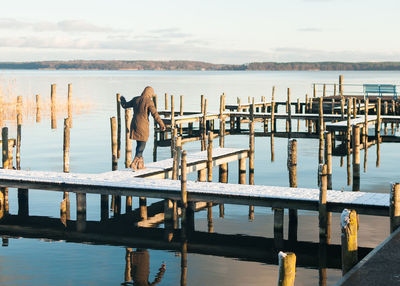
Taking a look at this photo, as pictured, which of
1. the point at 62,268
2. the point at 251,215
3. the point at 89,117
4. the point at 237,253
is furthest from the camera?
the point at 89,117

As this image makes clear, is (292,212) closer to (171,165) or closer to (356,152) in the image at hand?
(171,165)

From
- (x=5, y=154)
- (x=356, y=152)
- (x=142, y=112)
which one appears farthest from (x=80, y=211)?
(x=356, y=152)

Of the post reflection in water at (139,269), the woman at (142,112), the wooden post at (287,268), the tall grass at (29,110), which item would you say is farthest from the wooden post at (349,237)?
the tall grass at (29,110)

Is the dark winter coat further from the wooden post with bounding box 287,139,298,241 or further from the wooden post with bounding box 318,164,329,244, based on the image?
the wooden post with bounding box 318,164,329,244

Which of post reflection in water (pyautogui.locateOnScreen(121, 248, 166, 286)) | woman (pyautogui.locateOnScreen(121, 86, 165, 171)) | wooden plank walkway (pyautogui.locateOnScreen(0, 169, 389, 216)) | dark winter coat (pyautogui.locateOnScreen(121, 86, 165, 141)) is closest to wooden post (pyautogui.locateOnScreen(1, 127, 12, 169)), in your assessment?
wooden plank walkway (pyautogui.locateOnScreen(0, 169, 389, 216))

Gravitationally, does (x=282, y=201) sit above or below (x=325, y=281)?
above

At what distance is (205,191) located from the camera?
15461 millimetres

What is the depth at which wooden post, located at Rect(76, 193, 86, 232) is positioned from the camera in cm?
1661

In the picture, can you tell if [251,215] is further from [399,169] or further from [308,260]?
[399,169]

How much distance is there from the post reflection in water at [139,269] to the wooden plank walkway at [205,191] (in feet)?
4.62

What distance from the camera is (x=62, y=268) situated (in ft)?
46.4

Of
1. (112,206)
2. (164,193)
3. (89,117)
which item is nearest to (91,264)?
(164,193)

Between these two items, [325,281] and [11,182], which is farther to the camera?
[11,182]

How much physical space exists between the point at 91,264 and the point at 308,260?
446 cm
